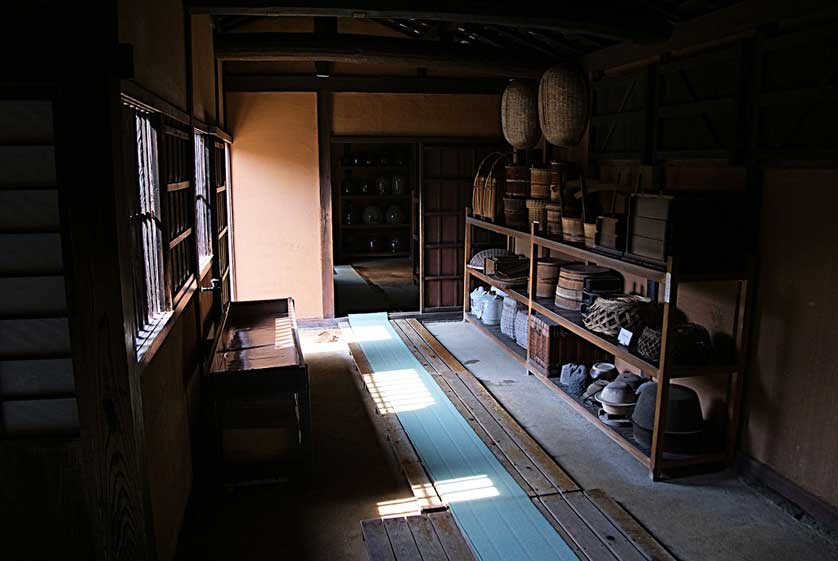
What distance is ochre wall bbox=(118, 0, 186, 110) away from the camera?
269cm

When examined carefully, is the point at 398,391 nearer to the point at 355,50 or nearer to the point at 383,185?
the point at 355,50

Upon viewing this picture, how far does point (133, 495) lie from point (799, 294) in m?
3.63

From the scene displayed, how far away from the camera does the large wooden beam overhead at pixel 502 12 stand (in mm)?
4410

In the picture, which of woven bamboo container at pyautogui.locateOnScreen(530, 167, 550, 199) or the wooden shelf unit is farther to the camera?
woven bamboo container at pyautogui.locateOnScreen(530, 167, 550, 199)

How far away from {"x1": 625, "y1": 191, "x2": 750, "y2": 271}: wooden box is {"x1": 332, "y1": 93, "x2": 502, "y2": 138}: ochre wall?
459 centimetres

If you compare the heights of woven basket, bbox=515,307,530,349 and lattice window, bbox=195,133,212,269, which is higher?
lattice window, bbox=195,133,212,269

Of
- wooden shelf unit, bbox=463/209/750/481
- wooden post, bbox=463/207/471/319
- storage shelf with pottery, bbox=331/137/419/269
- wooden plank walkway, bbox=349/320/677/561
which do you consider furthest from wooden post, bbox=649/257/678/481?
storage shelf with pottery, bbox=331/137/419/269

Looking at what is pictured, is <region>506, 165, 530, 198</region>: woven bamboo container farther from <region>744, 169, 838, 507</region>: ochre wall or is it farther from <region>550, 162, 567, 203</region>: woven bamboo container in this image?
<region>744, 169, 838, 507</region>: ochre wall

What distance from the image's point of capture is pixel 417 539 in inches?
137

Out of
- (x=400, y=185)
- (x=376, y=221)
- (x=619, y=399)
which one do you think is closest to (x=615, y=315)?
(x=619, y=399)

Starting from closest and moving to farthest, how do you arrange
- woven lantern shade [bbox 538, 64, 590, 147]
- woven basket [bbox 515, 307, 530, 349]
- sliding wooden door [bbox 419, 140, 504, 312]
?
woven lantern shade [bbox 538, 64, 590, 147] < woven basket [bbox 515, 307, 530, 349] < sliding wooden door [bbox 419, 140, 504, 312]

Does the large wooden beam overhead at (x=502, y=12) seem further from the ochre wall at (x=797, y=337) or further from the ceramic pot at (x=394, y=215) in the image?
the ceramic pot at (x=394, y=215)

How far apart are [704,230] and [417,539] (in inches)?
97.8

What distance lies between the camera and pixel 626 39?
16.1 ft
